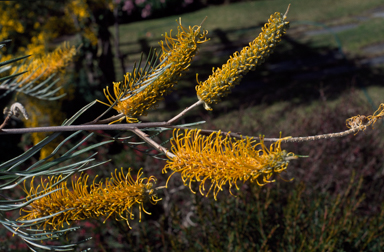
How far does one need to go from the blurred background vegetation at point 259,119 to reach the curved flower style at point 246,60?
0.44 meters

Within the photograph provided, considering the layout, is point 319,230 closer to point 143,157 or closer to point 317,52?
point 143,157

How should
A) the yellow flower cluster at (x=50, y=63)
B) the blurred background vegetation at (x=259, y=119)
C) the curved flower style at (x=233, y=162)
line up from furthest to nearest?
the blurred background vegetation at (x=259, y=119) → the yellow flower cluster at (x=50, y=63) → the curved flower style at (x=233, y=162)

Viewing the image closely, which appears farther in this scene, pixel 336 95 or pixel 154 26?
pixel 154 26

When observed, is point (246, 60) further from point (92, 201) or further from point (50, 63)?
point (50, 63)

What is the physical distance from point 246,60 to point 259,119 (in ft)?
12.0

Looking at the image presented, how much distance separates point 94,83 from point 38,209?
4636mm

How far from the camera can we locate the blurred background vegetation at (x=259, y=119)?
7.27 ft

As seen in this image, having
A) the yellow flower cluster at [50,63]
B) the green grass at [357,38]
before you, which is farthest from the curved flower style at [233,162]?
the green grass at [357,38]

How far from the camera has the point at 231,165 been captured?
687mm

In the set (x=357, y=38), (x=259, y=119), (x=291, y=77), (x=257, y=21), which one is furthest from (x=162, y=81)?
(x=257, y=21)

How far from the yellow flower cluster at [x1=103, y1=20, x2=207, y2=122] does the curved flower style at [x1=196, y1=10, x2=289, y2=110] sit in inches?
3.6

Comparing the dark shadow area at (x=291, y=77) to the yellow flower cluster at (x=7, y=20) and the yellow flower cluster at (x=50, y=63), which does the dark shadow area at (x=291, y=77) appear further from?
the yellow flower cluster at (x=50, y=63)

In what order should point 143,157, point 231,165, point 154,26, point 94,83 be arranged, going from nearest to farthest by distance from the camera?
point 231,165 < point 143,157 < point 94,83 < point 154,26

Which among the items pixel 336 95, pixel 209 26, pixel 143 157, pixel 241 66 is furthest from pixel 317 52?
pixel 241 66
